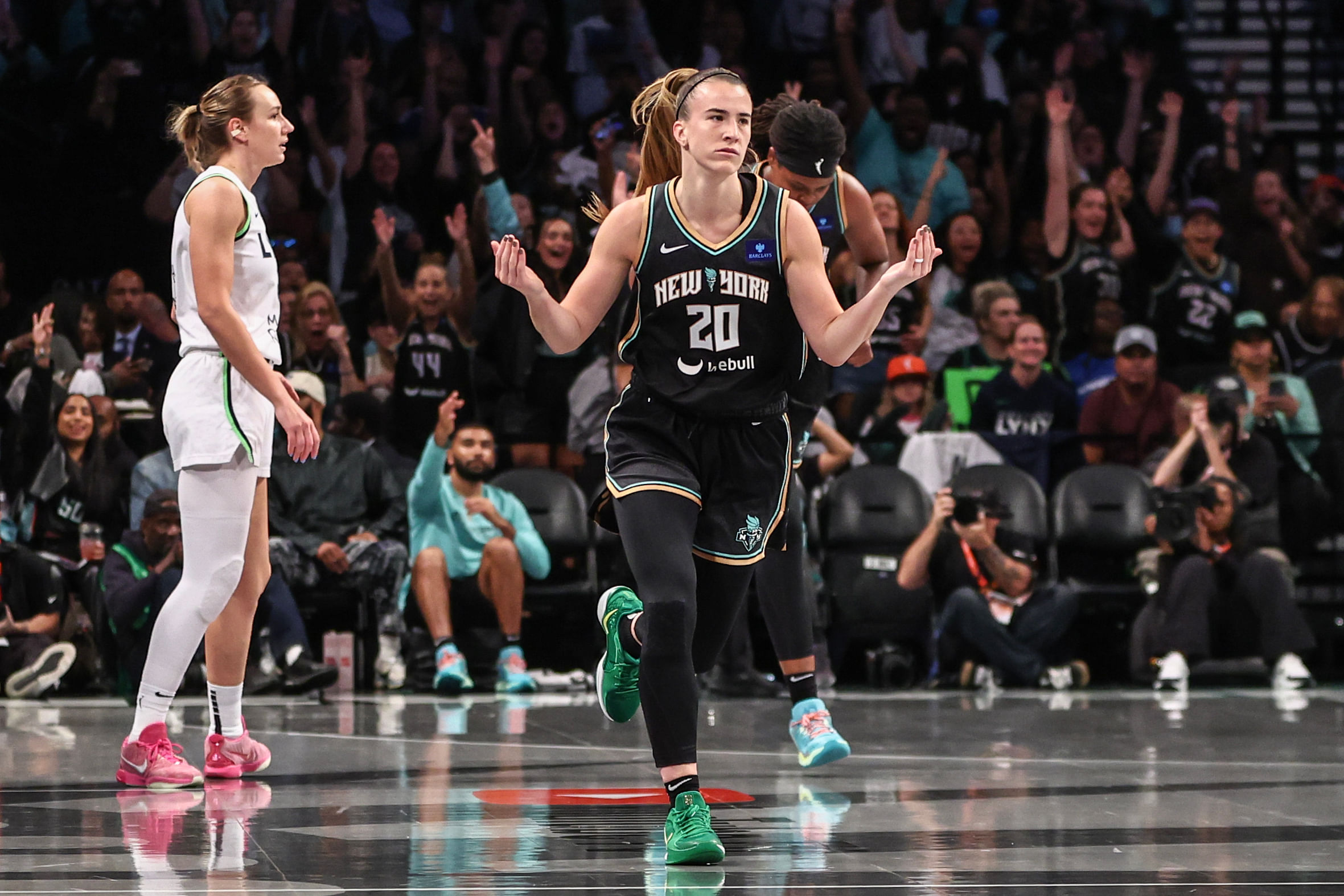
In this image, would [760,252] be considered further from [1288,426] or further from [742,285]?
[1288,426]

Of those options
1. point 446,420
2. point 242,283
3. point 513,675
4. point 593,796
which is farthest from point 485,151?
point 593,796

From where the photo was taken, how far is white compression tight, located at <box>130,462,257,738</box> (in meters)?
5.12

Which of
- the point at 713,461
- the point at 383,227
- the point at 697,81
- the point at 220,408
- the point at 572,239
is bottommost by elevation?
the point at 713,461

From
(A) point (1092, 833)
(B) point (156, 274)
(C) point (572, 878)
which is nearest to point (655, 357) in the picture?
(C) point (572, 878)

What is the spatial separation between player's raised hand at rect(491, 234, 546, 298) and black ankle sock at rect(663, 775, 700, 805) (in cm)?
117

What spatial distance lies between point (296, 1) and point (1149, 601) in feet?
23.7

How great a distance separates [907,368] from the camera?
10305 mm

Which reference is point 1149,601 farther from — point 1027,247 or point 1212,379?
point 1027,247

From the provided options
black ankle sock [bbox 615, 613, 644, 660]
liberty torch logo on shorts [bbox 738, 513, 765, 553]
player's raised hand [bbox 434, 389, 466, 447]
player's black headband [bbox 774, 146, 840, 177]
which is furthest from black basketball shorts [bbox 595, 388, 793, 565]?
player's raised hand [bbox 434, 389, 466, 447]

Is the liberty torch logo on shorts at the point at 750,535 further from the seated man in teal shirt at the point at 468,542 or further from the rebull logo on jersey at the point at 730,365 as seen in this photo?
the seated man in teal shirt at the point at 468,542

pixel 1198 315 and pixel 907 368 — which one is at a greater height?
pixel 1198 315

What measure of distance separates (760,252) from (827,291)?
19 centimetres

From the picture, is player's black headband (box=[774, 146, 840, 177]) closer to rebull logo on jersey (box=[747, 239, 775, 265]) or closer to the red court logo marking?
rebull logo on jersey (box=[747, 239, 775, 265])

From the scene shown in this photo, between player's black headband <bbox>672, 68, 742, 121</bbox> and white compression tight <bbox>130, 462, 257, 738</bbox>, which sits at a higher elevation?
player's black headband <bbox>672, 68, 742, 121</bbox>
